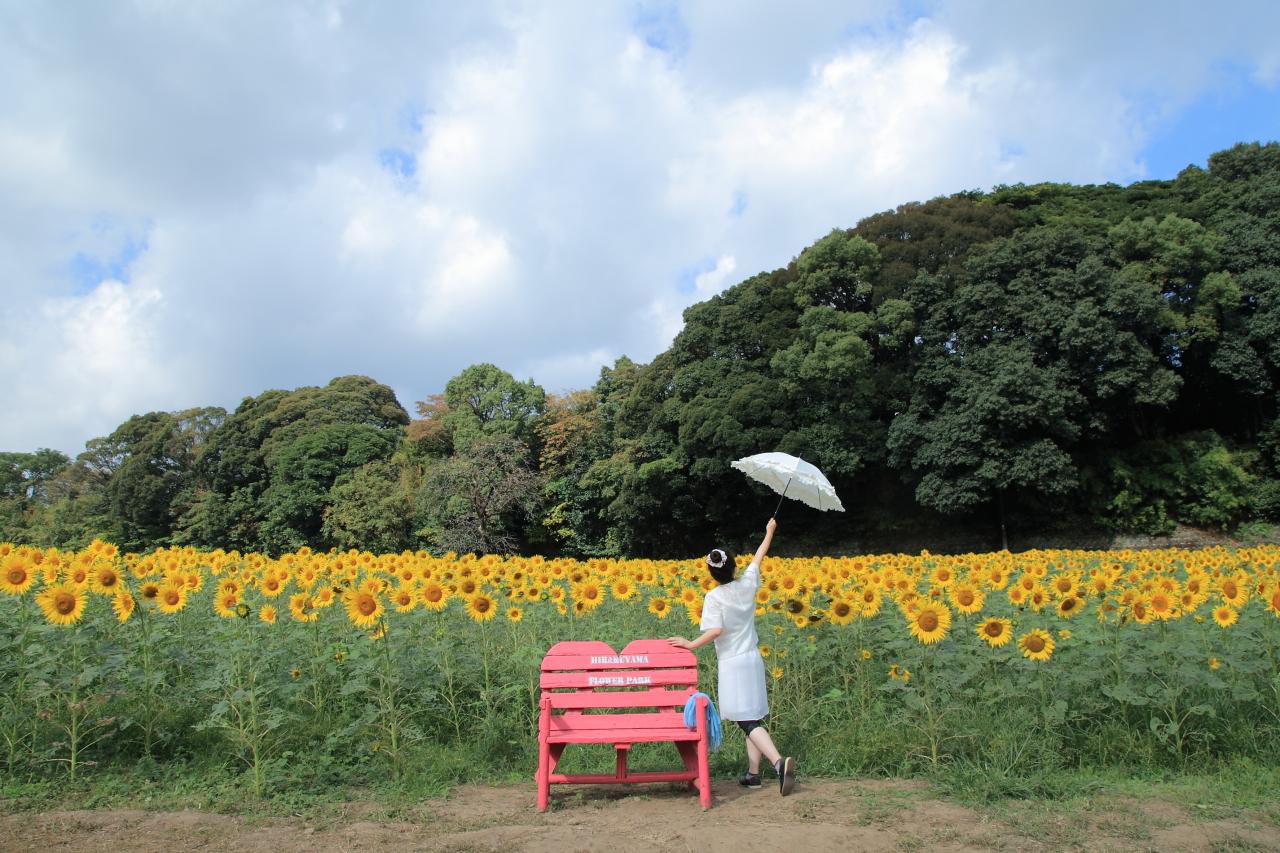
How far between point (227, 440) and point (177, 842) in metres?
45.7

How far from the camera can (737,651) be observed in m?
5.16

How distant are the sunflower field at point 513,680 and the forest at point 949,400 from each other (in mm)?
19438

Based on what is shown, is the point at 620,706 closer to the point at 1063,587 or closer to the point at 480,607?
the point at 480,607

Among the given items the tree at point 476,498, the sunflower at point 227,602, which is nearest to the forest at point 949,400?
the tree at point 476,498

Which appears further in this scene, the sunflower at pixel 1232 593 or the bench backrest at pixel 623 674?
the sunflower at pixel 1232 593

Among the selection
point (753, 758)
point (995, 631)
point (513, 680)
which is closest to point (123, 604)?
point (513, 680)

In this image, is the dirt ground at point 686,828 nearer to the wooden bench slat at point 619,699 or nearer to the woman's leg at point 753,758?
the woman's leg at point 753,758

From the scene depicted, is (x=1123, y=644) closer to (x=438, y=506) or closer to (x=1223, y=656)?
(x=1223, y=656)

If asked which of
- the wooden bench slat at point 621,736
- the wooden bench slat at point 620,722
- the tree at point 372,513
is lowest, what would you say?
the wooden bench slat at point 621,736

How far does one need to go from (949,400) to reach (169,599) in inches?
942

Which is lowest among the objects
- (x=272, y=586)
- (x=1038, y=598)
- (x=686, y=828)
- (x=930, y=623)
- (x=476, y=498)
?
(x=686, y=828)

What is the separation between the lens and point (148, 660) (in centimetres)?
541

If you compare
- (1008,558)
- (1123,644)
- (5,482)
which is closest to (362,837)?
(1123,644)

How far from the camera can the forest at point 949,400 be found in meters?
25.0
